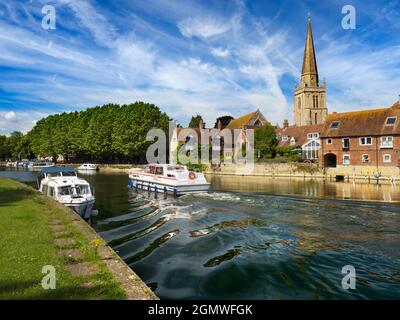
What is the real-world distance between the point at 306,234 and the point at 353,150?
49944mm

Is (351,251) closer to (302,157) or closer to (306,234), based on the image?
(306,234)

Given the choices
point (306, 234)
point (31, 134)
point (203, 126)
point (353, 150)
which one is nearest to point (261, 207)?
point (306, 234)

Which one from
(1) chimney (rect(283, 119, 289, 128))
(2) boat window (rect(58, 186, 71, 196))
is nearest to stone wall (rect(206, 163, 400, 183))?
(1) chimney (rect(283, 119, 289, 128))

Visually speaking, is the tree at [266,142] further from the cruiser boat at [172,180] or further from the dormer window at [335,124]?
the cruiser boat at [172,180]

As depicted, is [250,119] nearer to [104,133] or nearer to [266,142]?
[266,142]

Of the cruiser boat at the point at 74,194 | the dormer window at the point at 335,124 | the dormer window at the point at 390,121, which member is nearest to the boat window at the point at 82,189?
the cruiser boat at the point at 74,194

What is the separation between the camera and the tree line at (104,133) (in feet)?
327

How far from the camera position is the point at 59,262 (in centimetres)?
1143

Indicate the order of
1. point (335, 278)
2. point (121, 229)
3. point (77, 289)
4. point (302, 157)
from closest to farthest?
point (77, 289)
point (335, 278)
point (121, 229)
point (302, 157)

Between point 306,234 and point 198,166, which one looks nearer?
point 306,234

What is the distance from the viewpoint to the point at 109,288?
9500mm

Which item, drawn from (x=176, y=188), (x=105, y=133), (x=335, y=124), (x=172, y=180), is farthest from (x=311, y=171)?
(x=105, y=133)

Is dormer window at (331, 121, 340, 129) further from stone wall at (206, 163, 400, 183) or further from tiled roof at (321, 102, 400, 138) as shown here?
stone wall at (206, 163, 400, 183)

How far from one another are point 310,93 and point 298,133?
131 feet
